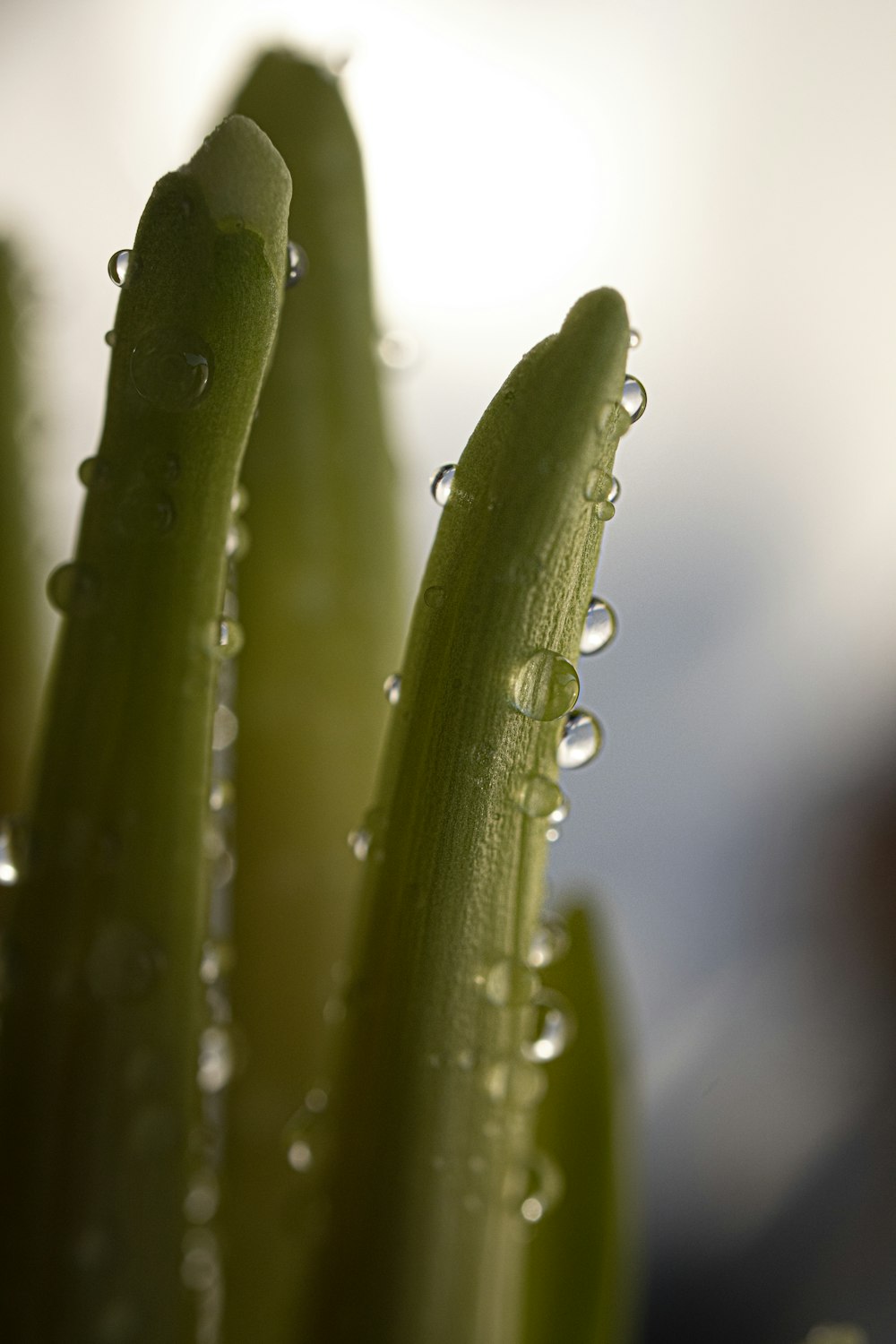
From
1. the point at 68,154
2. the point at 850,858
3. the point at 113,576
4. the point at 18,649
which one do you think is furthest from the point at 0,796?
the point at 850,858

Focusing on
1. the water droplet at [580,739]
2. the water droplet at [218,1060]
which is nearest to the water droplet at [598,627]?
the water droplet at [580,739]

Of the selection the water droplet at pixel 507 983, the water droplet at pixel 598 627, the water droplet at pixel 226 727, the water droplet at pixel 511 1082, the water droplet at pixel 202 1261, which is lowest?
the water droplet at pixel 202 1261

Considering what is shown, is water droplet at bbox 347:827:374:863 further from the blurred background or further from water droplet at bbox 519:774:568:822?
the blurred background

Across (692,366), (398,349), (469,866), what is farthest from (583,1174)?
Answer: (692,366)

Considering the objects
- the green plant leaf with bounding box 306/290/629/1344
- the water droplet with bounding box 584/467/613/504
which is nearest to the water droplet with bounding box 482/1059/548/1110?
the green plant leaf with bounding box 306/290/629/1344

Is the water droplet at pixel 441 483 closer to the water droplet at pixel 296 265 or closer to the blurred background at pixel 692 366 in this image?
the water droplet at pixel 296 265

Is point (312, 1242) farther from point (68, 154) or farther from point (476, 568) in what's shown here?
point (68, 154)

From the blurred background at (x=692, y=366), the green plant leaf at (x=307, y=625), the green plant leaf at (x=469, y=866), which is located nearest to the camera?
the green plant leaf at (x=469, y=866)

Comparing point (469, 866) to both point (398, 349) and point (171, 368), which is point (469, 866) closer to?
point (171, 368)
